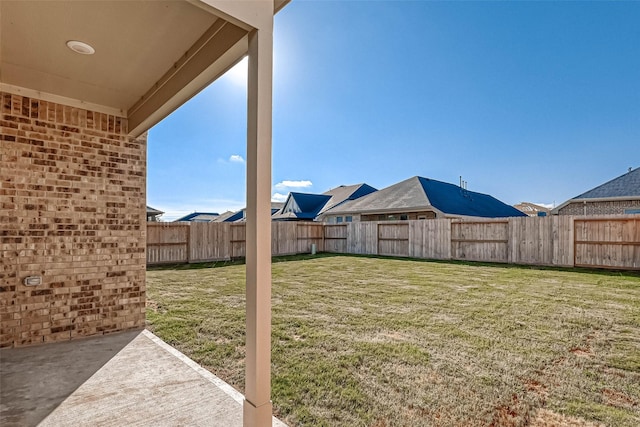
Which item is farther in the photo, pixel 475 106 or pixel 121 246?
pixel 475 106

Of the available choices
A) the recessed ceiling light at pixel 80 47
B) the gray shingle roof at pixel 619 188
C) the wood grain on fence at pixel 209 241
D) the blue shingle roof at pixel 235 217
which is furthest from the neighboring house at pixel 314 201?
the recessed ceiling light at pixel 80 47

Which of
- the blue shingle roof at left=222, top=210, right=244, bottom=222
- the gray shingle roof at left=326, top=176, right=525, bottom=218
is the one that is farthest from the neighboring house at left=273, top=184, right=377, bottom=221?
the blue shingle roof at left=222, top=210, right=244, bottom=222

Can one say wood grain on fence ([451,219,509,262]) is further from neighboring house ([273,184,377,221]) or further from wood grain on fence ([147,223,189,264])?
neighboring house ([273,184,377,221])

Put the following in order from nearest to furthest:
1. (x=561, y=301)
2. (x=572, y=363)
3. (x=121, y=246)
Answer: (x=572, y=363) < (x=121, y=246) < (x=561, y=301)

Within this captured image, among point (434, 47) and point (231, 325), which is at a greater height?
point (434, 47)

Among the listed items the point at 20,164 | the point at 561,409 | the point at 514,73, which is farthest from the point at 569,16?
the point at 20,164

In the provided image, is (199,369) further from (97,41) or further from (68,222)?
(97,41)

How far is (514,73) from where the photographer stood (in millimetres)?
11742

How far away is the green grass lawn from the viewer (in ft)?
6.85

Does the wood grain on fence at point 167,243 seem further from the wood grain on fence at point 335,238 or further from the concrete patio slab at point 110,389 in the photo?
the concrete patio slab at point 110,389

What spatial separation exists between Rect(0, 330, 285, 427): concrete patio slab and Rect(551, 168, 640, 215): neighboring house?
18271mm

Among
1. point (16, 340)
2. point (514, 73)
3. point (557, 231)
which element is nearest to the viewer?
point (16, 340)

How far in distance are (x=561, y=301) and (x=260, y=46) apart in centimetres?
601

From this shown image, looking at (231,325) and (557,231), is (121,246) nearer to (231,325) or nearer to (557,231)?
(231,325)
